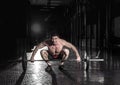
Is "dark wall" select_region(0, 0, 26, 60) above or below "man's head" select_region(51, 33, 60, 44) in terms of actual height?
above

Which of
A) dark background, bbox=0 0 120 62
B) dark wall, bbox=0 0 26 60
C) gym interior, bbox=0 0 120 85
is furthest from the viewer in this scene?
dark background, bbox=0 0 120 62

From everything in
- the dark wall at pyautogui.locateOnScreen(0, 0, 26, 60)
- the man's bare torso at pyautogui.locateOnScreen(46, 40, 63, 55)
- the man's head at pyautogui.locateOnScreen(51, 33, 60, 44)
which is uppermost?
the dark wall at pyautogui.locateOnScreen(0, 0, 26, 60)

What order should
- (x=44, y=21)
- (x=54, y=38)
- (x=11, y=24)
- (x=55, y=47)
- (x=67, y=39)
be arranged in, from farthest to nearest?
(x=44, y=21) → (x=67, y=39) → (x=11, y=24) → (x=55, y=47) → (x=54, y=38)

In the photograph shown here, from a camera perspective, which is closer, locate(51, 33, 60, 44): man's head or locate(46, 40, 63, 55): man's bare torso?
locate(51, 33, 60, 44): man's head

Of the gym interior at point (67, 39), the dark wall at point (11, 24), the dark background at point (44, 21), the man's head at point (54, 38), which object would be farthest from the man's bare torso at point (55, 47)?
the dark wall at point (11, 24)

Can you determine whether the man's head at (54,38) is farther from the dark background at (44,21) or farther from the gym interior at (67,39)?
the dark background at (44,21)

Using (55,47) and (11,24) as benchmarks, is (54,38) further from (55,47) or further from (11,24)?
(11,24)

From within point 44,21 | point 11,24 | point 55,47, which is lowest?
point 55,47

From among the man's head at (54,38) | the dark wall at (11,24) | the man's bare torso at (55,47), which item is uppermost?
the dark wall at (11,24)

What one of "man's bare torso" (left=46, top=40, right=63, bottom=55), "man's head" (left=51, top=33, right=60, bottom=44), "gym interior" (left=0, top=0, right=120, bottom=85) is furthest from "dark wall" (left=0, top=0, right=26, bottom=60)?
"man's head" (left=51, top=33, right=60, bottom=44)

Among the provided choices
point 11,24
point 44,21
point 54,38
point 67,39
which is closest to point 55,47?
point 54,38

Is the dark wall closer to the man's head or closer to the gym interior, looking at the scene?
the gym interior

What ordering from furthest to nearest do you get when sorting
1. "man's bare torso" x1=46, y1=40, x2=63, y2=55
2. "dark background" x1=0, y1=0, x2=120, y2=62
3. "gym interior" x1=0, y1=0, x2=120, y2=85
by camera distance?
"dark background" x1=0, y1=0, x2=120, y2=62
"man's bare torso" x1=46, y1=40, x2=63, y2=55
"gym interior" x1=0, y1=0, x2=120, y2=85

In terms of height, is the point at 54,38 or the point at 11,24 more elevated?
the point at 11,24
